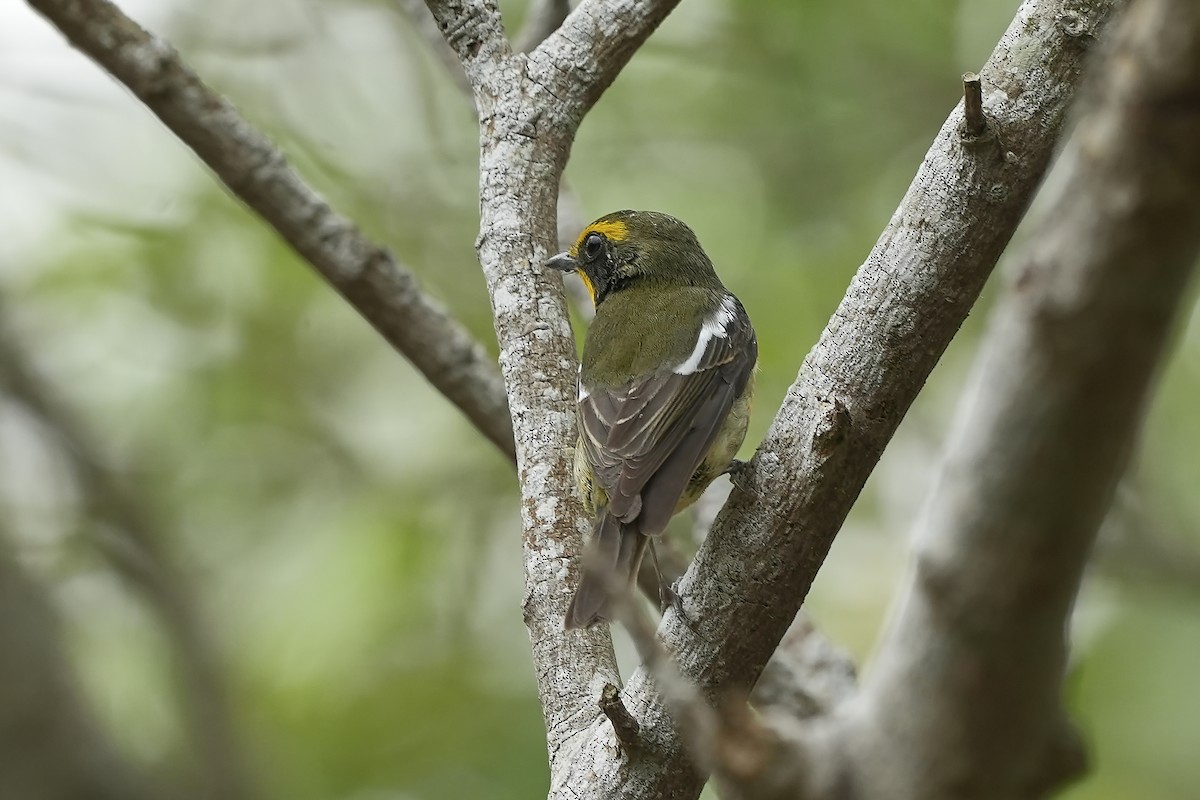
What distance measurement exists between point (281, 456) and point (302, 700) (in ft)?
4.78

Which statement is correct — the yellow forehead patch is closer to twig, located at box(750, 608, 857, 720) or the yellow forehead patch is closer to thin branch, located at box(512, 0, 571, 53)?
thin branch, located at box(512, 0, 571, 53)

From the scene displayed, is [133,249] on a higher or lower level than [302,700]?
higher

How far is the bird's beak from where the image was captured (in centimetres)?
342

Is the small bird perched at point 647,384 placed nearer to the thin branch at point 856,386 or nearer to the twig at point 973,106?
the thin branch at point 856,386

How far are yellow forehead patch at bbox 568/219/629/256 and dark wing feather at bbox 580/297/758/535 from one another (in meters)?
0.83

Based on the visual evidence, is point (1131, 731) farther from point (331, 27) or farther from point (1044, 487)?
point (331, 27)

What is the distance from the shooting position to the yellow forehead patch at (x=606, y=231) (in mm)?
4391

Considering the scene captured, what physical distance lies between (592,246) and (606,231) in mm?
83

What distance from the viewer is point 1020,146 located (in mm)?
2201

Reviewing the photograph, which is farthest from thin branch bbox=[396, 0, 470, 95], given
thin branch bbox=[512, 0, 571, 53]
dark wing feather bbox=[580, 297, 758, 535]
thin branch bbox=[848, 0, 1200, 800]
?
thin branch bbox=[848, 0, 1200, 800]

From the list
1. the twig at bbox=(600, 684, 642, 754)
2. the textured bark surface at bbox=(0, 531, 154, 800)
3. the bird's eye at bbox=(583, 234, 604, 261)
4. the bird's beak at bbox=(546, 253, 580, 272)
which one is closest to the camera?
the twig at bbox=(600, 684, 642, 754)

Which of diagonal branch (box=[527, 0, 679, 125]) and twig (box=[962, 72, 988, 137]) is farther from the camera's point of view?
diagonal branch (box=[527, 0, 679, 125])

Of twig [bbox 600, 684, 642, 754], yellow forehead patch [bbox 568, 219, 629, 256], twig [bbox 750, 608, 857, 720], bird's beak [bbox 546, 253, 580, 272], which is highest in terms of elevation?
yellow forehead patch [bbox 568, 219, 629, 256]

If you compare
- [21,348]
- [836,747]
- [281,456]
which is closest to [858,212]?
[281,456]
